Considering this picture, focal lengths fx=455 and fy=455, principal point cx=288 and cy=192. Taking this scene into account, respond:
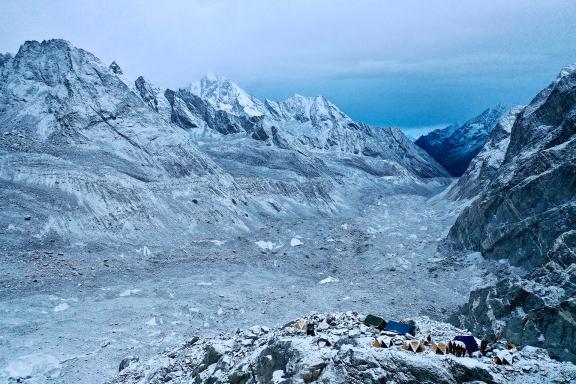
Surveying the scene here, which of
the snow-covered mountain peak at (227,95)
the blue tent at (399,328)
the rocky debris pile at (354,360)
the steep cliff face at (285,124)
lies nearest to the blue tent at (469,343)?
the rocky debris pile at (354,360)

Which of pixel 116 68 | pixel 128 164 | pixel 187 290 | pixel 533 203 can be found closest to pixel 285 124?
pixel 116 68

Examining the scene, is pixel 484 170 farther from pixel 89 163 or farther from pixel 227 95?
pixel 227 95

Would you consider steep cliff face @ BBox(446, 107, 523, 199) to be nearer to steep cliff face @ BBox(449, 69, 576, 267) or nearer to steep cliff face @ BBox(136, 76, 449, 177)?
steep cliff face @ BBox(449, 69, 576, 267)

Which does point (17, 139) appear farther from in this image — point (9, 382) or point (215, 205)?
point (9, 382)

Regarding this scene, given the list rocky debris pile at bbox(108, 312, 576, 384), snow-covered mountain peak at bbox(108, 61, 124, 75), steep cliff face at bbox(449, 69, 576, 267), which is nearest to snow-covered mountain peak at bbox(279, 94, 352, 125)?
snow-covered mountain peak at bbox(108, 61, 124, 75)

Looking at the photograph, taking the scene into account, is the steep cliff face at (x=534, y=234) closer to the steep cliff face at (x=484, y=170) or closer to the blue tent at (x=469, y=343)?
the blue tent at (x=469, y=343)

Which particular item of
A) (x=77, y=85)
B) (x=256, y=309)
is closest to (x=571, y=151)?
(x=256, y=309)
